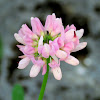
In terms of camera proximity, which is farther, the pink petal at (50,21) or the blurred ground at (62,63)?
the blurred ground at (62,63)

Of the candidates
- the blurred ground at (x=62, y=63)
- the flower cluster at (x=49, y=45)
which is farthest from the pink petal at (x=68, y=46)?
the blurred ground at (x=62, y=63)

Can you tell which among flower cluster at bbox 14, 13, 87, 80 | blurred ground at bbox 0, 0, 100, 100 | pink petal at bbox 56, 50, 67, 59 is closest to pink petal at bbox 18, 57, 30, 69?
flower cluster at bbox 14, 13, 87, 80

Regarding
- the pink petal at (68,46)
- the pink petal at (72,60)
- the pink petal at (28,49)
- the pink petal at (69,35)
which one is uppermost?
the pink petal at (69,35)

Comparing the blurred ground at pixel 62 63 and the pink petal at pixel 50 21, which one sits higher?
the pink petal at pixel 50 21

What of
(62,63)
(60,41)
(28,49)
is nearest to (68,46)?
(60,41)

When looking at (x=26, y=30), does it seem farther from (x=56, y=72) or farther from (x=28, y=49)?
(x=56, y=72)

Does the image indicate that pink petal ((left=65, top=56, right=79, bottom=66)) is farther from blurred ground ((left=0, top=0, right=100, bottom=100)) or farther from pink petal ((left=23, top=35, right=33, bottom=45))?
blurred ground ((left=0, top=0, right=100, bottom=100))

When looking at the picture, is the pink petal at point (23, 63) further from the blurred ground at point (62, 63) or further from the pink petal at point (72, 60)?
the blurred ground at point (62, 63)
